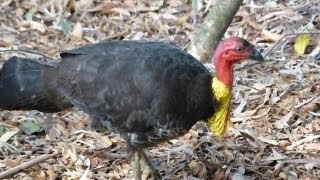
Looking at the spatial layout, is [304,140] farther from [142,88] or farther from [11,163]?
[11,163]

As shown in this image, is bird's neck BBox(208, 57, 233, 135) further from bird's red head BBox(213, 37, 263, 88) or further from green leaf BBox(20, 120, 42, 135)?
green leaf BBox(20, 120, 42, 135)

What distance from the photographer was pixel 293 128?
4.91m

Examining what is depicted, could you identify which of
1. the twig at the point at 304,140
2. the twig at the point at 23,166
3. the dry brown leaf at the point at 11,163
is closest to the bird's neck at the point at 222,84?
the twig at the point at 304,140

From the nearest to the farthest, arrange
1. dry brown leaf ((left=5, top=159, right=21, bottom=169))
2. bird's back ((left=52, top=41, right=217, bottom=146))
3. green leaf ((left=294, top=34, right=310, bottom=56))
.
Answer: bird's back ((left=52, top=41, right=217, bottom=146)) < dry brown leaf ((left=5, top=159, right=21, bottom=169)) < green leaf ((left=294, top=34, right=310, bottom=56))

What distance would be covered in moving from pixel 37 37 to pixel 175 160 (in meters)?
2.05

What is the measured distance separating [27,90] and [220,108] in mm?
1168

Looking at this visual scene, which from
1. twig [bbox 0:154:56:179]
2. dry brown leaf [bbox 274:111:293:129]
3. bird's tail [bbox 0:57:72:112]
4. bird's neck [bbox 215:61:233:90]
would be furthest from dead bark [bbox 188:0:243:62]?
twig [bbox 0:154:56:179]

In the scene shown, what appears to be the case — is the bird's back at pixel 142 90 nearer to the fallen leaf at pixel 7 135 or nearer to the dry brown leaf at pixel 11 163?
the dry brown leaf at pixel 11 163

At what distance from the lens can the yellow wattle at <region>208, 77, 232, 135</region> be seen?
13.7ft

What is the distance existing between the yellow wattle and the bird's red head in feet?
0.12

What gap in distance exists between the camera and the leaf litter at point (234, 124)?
15.4ft

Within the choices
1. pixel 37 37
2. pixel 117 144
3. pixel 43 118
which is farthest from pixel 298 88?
pixel 37 37

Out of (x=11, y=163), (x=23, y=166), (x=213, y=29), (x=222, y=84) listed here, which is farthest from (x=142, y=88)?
(x=213, y=29)

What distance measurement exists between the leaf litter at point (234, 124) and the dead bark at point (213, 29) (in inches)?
11.5
